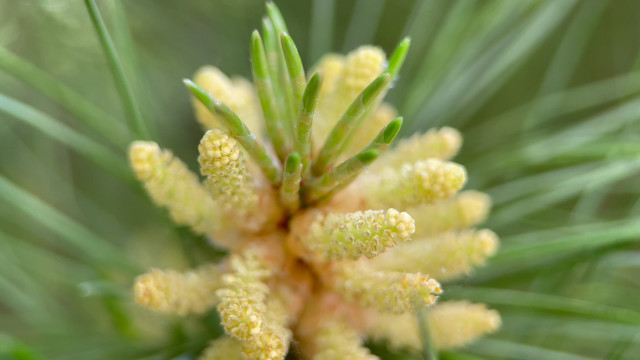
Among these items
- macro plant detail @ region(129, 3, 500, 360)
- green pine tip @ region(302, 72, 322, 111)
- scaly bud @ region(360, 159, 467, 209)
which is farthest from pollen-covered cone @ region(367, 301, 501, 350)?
green pine tip @ region(302, 72, 322, 111)

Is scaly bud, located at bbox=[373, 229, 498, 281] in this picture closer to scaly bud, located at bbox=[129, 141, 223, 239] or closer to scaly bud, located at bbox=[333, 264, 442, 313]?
scaly bud, located at bbox=[333, 264, 442, 313]

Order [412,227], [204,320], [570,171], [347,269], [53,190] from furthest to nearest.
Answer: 1. [53,190]
2. [570,171]
3. [204,320]
4. [347,269]
5. [412,227]

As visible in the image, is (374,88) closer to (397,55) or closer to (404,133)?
(397,55)

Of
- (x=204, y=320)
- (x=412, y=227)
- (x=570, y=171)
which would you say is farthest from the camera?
(x=570, y=171)

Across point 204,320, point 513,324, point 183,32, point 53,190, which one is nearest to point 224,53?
point 183,32

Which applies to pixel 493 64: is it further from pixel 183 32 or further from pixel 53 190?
pixel 53 190

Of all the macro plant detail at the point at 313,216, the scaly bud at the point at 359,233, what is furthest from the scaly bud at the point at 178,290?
the scaly bud at the point at 359,233

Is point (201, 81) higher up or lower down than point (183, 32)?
lower down
